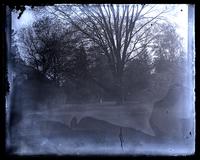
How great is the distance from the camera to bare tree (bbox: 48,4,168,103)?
47.1 inches

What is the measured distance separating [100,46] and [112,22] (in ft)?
0.38

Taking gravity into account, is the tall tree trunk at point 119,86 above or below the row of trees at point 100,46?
below

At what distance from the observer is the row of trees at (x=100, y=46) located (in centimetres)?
119

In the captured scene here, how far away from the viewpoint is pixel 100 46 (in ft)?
3.93

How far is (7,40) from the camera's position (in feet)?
3.91

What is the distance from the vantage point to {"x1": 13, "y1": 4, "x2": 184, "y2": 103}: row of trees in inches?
46.8

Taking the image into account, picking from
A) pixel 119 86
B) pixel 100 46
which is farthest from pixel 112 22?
pixel 119 86

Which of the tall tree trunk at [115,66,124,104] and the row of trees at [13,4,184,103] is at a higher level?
the row of trees at [13,4,184,103]

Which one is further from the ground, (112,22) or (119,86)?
(112,22)

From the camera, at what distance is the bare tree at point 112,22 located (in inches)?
47.1

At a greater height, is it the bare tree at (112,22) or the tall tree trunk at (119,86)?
the bare tree at (112,22)

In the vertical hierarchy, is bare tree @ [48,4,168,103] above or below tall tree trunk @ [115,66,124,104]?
above

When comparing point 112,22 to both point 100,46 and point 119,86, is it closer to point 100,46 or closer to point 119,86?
point 100,46

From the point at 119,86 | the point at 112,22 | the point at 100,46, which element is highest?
the point at 112,22
